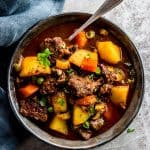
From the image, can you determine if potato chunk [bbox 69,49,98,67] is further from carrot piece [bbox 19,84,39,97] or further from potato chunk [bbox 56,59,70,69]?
carrot piece [bbox 19,84,39,97]

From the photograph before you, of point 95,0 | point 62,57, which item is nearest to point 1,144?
point 62,57

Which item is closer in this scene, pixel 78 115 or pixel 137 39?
pixel 78 115

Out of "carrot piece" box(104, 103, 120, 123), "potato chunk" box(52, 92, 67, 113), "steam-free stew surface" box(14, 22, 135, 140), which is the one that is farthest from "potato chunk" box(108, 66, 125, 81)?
"potato chunk" box(52, 92, 67, 113)

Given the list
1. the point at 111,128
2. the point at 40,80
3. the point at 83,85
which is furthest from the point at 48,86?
the point at 111,128

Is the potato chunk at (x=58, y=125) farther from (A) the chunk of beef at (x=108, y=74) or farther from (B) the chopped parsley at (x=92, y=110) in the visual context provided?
(A) the chunk of beef at (x=108, y=74)

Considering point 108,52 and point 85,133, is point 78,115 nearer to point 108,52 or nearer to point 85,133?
point 85,133

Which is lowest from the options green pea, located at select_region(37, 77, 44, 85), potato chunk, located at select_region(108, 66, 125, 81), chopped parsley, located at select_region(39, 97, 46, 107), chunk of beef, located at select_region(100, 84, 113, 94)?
chopped parsley, located at select_region(39, 97, 46, 107)
